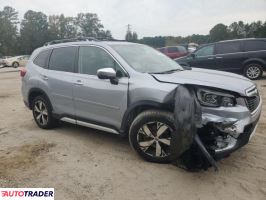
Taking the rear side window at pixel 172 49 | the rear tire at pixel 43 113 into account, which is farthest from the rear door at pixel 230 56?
the rear side window at pixel 172 49

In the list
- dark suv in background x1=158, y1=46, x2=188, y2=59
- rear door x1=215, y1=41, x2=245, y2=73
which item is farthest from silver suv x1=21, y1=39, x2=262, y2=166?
dark suv in background x1=158, y1=46, x2=188, y2=59

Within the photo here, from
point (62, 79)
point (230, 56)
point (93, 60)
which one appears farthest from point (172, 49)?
point (93, 60)

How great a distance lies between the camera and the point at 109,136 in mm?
6469

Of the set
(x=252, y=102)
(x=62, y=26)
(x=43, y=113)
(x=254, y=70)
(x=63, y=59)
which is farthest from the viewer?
(x=62, y=26)

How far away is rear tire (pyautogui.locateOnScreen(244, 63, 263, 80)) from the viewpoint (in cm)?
1345

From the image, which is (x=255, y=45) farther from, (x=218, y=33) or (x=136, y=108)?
(x=218, y=33)

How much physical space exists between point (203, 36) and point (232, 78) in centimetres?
9319

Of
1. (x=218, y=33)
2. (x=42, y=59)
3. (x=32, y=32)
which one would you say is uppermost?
(x=218, y=33)

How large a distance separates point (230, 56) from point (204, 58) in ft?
3.27

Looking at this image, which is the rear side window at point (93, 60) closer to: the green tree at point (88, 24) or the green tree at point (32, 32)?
the green tree at point (32, 32)

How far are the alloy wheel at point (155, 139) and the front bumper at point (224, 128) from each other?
52cm

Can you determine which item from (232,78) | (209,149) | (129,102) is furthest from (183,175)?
(232,78)

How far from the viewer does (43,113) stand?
6.99m

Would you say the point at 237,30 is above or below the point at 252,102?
above
